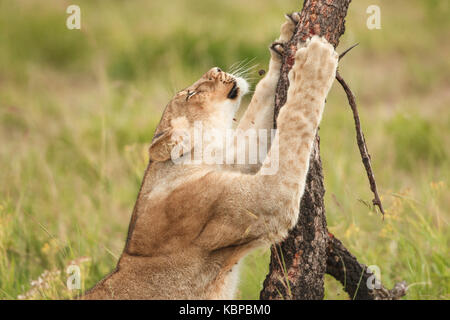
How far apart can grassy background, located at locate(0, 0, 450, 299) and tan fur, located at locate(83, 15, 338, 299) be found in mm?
574

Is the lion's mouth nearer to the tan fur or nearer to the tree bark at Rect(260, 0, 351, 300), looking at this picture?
the tan fur

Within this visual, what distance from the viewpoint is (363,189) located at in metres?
4.54

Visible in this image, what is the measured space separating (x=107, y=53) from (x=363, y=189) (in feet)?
16.2

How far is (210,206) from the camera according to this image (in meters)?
2.62

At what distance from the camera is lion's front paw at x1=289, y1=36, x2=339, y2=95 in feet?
8.30

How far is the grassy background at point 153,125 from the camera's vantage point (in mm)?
3537

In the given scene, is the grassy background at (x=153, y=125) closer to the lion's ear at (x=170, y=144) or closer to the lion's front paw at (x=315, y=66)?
the lion's front paw at (x=315, y=66)

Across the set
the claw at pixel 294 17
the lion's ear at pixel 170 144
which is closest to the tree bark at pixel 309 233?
the claw at pixel 294 17

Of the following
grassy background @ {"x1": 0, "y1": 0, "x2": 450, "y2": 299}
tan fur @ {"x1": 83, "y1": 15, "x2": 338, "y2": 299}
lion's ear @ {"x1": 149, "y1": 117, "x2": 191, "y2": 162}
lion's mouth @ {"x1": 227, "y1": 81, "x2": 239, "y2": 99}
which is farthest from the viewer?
grassy background @ {"x1": 0, "y1": 0, "x2": 450, "y2": 299}

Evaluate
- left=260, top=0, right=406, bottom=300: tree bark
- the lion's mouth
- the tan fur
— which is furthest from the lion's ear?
left=260, top=0, right=406, bottom=300: tree bark

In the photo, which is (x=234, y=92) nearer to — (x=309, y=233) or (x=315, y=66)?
(x=315, y=66)

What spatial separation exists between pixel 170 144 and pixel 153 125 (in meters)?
3.16
